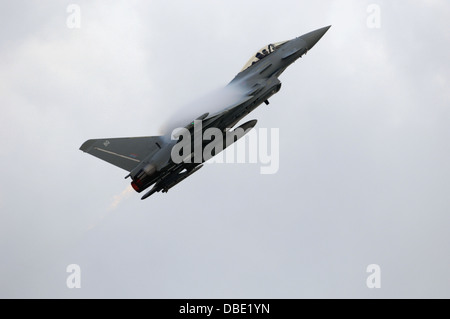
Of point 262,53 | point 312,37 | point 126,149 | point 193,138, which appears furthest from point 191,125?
point 312,37

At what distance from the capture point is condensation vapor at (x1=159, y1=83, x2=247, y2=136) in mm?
32312

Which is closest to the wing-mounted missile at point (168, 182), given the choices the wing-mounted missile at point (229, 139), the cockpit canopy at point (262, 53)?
the wing-mounted missile at point (229, 139)

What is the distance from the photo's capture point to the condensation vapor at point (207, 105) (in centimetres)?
3231

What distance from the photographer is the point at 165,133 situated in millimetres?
32531

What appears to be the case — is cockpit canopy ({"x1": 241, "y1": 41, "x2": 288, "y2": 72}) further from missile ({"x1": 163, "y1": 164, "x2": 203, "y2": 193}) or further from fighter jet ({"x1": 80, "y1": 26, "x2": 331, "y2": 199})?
missile ({"x1": 163, "y1": 164, "x2": 203, "y2": 193})

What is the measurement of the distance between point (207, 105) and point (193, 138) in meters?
2.76

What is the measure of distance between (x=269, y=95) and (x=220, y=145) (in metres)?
3.50

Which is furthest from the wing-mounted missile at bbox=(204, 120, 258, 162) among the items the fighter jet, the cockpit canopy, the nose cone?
the nose cone

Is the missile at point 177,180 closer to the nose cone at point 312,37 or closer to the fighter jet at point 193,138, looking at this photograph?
the fighter jet at point 193,138

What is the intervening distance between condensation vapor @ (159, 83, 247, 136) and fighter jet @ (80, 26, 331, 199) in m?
0.30

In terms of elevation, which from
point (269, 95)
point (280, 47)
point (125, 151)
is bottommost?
point (125, 151)
